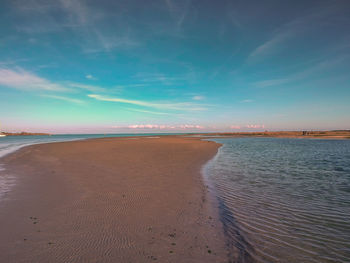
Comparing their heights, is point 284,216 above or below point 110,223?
below

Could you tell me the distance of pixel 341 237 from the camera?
4.75 meters

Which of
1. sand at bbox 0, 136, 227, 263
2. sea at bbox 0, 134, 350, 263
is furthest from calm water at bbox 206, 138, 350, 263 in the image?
sand at bbox 0, 136, 227, 263

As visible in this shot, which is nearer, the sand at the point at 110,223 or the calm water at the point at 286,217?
the sand at the point at 110,223

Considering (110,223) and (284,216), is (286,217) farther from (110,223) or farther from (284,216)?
(110,223)

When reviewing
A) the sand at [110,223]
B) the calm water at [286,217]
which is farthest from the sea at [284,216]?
the sand at [110,223]

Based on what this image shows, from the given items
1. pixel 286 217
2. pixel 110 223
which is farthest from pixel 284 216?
pixel 110 223

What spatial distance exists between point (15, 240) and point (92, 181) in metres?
5.83

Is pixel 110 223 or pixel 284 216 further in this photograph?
pixel 284 216

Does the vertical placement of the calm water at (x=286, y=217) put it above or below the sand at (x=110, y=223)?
below

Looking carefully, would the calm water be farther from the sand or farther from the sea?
the sand

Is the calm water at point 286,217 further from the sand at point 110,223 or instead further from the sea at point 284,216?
the sand at point 110,223

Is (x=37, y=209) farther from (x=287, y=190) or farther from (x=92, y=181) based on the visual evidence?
(x=287, y=190)

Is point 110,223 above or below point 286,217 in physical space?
above

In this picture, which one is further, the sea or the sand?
the sea
